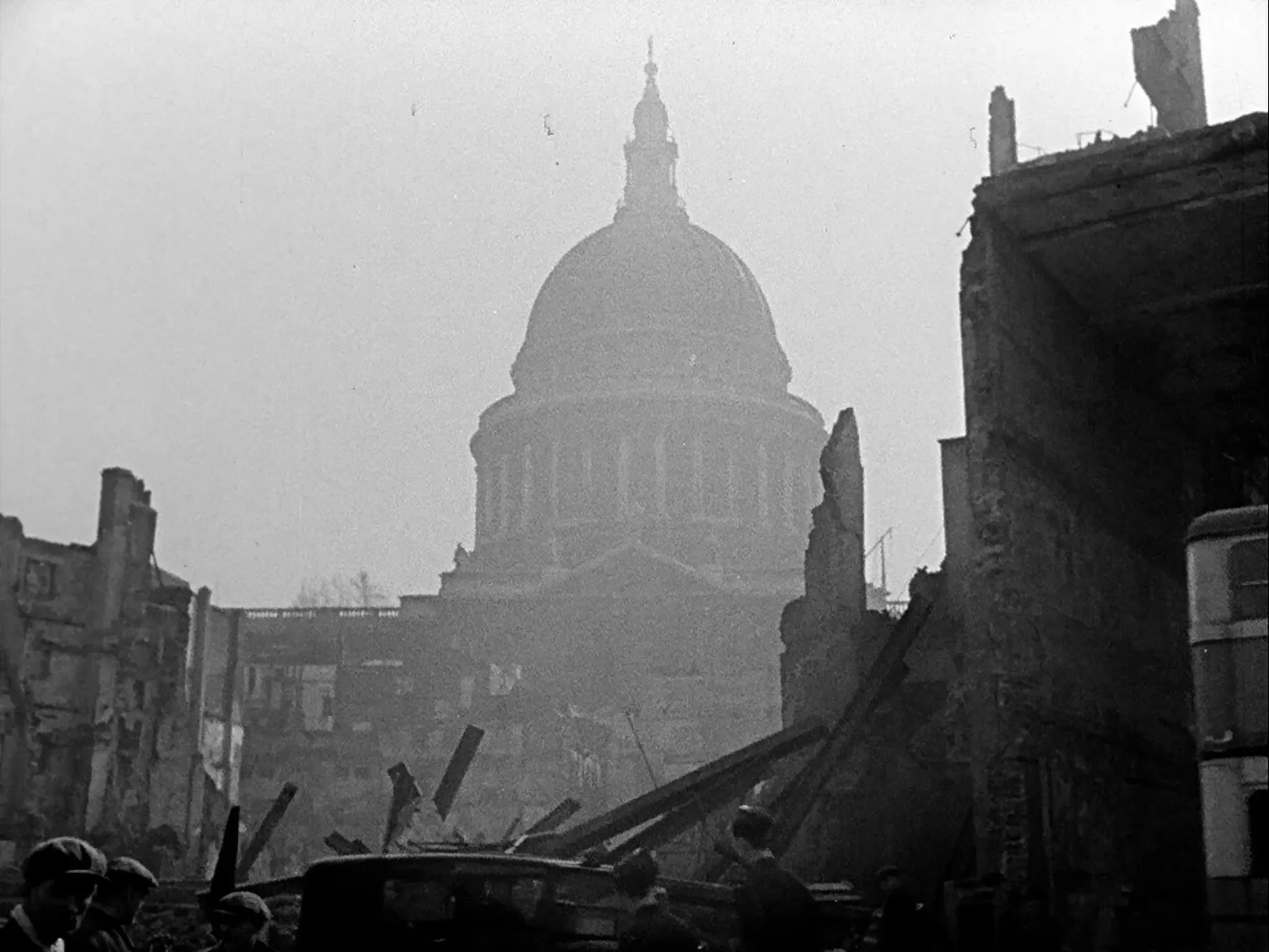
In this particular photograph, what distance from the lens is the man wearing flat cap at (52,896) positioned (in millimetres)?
3816

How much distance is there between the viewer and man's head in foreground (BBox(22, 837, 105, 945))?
3.87 meters

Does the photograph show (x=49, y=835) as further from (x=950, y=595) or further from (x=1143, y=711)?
(x=1143, y=711)

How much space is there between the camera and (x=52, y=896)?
3.88 metres

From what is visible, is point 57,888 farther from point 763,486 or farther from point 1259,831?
point 763,486

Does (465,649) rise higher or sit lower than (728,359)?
lower

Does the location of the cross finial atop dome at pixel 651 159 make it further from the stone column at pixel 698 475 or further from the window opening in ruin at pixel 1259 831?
the window opening in ruin at pixel 1259 831

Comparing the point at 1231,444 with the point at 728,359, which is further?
the point at 728,359

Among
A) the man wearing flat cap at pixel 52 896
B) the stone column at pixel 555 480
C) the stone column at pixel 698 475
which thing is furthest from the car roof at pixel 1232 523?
the stone column at pixel 555 480

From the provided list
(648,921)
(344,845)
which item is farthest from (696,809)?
(648,921)

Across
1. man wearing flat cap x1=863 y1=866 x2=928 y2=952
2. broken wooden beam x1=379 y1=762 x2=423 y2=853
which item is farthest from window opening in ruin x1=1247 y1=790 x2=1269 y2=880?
broken wooden beam x1=379 y1=762 x2=423 y2=853

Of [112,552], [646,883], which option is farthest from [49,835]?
[646,883]

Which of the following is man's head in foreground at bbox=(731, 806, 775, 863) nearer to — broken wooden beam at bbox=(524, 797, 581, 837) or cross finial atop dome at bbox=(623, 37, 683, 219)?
broken wooden beam at bbox=(524, 797, 581, 837)

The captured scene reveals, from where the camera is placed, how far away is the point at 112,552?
104ft

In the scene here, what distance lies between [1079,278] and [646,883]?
784 cm
